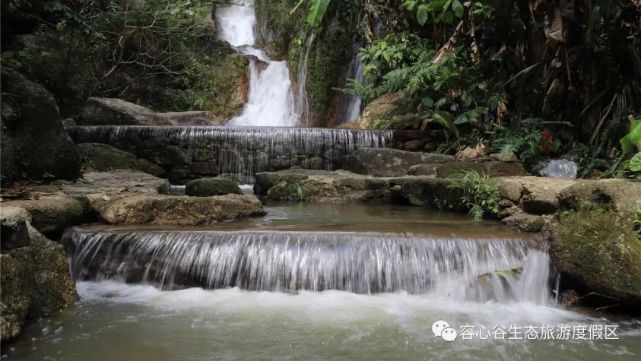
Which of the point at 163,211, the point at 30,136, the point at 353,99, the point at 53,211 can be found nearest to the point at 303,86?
the point at 353,99

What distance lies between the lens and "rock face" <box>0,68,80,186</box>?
5887 millimetres

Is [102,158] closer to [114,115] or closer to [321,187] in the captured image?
[114,115]

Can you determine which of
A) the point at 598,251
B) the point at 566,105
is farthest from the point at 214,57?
the point at 598,251

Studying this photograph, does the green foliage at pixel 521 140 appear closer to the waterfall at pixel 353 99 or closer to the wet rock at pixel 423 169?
the wet rock at pixel 423 169

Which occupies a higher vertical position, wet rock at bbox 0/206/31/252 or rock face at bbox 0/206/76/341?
wet rock at bbox 0/206/31/252

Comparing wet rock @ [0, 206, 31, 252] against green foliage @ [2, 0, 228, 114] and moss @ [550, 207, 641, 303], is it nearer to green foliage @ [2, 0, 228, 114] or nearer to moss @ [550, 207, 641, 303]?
moss @ [550, 207, 641, 303]

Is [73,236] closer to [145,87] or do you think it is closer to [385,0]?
[385,0]

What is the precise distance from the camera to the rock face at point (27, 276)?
3346mm

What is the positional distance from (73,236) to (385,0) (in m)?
9.02

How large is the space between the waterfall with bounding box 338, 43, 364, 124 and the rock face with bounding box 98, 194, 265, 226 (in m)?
8.98

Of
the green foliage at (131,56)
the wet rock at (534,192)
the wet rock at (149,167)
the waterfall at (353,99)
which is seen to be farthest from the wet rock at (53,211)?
the waterfall at (353,99)

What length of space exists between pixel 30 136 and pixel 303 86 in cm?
1067

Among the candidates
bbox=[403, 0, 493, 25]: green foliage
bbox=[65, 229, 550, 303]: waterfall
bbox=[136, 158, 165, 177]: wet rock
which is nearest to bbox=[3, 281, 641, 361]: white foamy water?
bbox=[65, 229, 550, 303]: waterfall

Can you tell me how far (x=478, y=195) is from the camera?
6.42 metres
